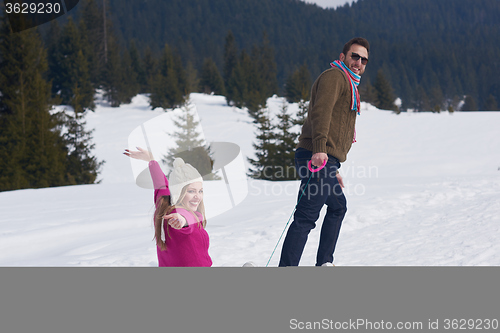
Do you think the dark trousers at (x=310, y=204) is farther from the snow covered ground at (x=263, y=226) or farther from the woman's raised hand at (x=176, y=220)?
the snow covered ground at (x=263, y=226)

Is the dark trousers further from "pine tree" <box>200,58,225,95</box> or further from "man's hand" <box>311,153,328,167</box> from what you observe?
"pine tree" <box>200,58,225,95</box>

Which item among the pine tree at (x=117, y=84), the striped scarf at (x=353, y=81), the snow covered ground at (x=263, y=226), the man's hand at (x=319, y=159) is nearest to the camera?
the man's hand at (x=319, y=159)

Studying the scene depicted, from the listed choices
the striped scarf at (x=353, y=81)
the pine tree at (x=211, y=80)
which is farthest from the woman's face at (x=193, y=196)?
the pine tree at (x=211, y=80)

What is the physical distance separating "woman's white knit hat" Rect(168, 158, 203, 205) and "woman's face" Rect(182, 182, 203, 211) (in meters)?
0.03

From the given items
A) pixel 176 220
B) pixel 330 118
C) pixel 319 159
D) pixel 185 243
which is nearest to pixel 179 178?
pixel 176 220

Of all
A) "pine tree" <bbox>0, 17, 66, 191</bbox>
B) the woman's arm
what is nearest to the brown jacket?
the woman's arm

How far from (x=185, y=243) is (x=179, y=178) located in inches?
13.2

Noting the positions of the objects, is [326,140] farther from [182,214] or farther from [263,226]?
[263,226]

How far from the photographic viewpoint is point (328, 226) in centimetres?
305

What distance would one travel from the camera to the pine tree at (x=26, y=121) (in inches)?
740

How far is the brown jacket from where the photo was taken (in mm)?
2771
